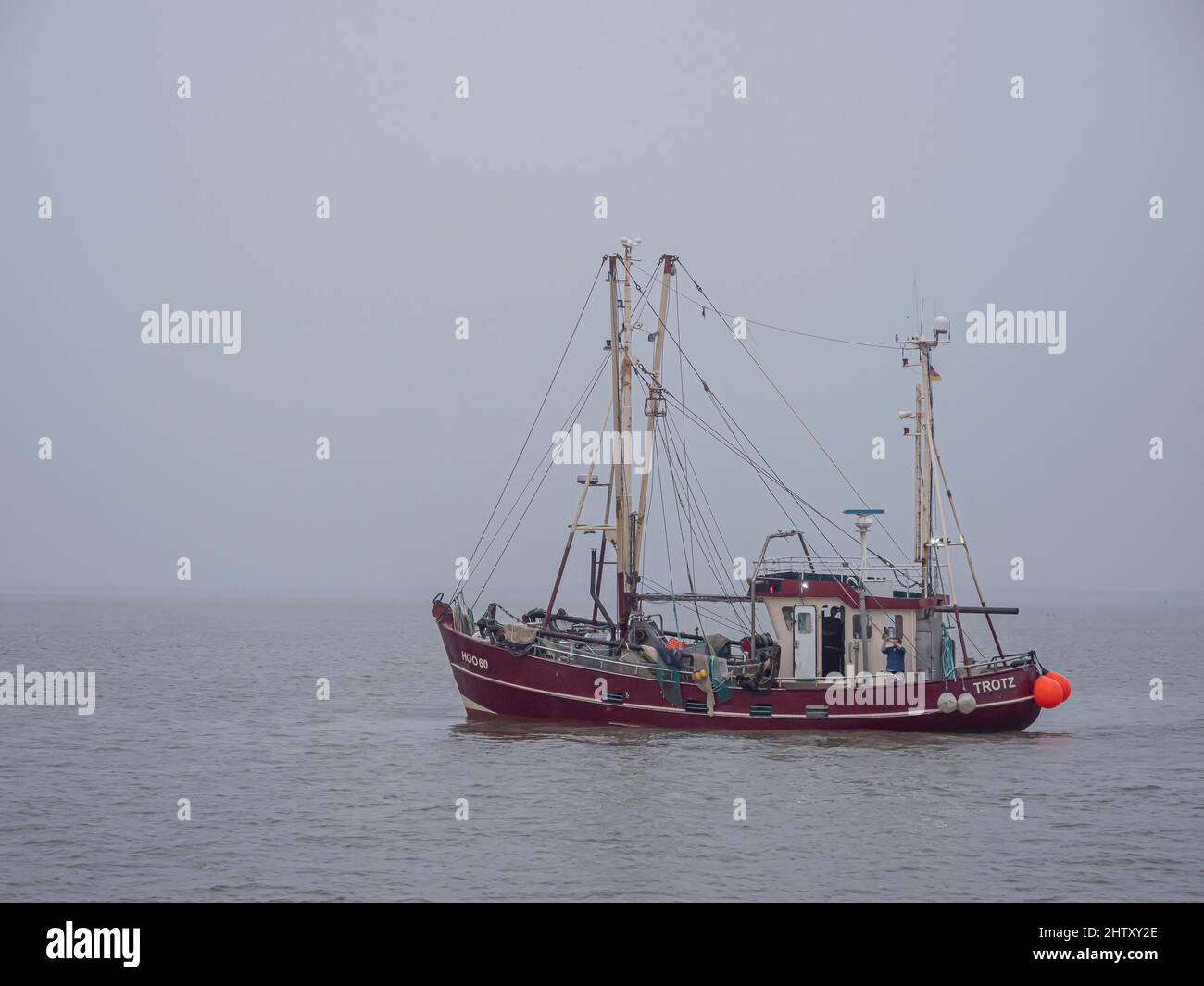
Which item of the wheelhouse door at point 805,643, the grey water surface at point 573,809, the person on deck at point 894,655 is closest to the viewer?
the grey water surface at point 573,809

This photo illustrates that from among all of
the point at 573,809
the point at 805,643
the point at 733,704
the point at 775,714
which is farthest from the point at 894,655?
the point at 573,809

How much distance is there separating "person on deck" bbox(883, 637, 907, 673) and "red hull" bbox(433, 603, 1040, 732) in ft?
2.98

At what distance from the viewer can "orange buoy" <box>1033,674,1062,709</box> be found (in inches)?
1356

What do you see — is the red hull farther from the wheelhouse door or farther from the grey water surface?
the wheelhouse door

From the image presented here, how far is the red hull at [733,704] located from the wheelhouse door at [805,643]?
102 cm

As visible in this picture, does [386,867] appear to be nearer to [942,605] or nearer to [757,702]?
[757,702]

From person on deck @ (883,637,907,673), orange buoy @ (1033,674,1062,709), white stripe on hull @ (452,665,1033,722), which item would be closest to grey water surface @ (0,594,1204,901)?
white stripe on hull @ (452,665,1033,722)

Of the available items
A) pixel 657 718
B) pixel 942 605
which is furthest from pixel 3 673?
pixel 942 605

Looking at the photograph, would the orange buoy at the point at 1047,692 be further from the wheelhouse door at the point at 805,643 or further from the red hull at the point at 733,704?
the wheelhouse door at the point at 805,643

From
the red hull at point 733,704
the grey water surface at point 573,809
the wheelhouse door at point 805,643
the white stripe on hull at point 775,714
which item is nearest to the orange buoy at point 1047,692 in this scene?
the red hull at point 733,704

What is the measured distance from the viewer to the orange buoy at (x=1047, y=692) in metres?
34.4
